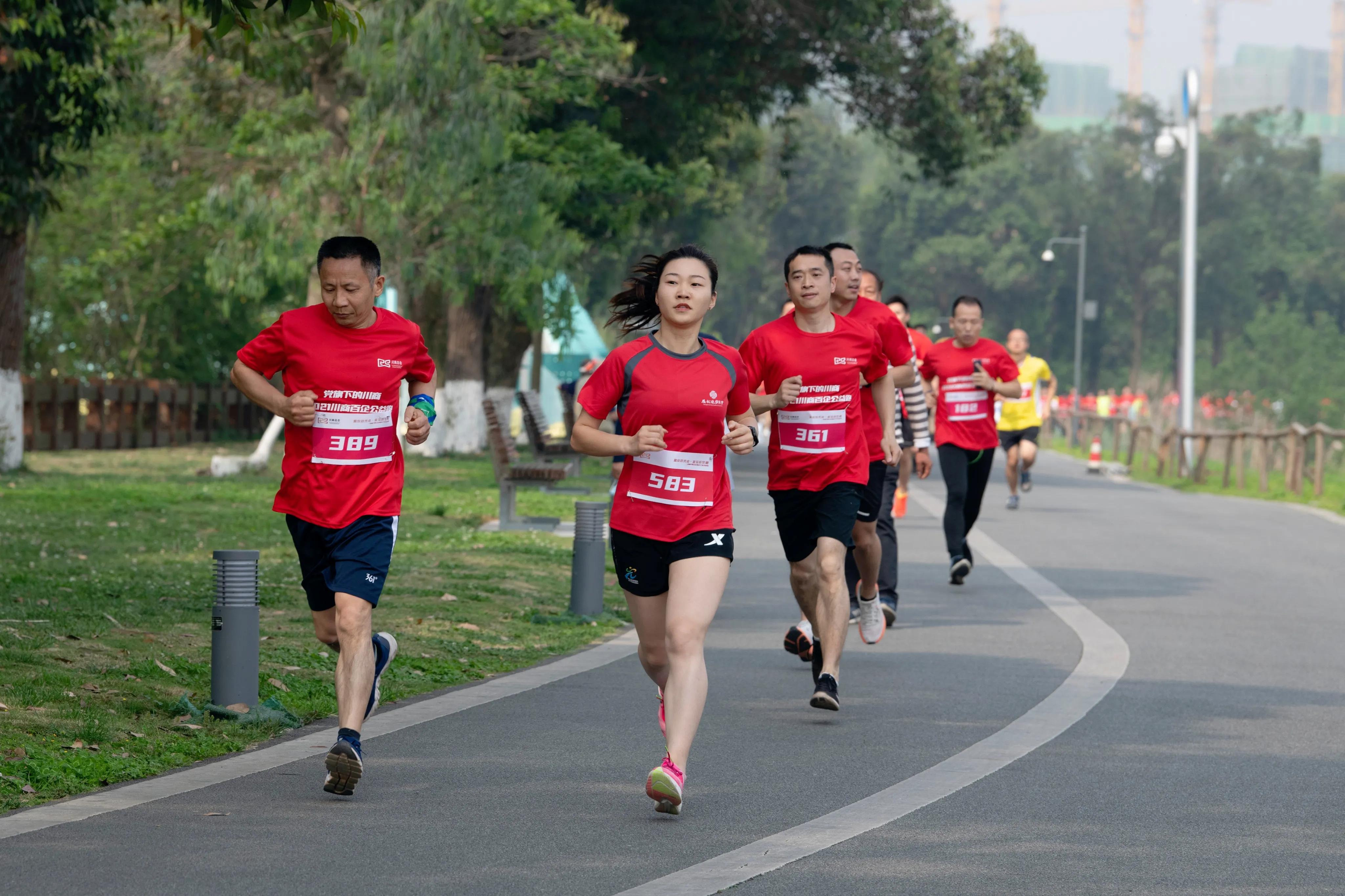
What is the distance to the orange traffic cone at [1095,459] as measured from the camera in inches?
1396

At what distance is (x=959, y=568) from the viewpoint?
1365 centimetres

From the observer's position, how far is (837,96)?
33875 millimetres

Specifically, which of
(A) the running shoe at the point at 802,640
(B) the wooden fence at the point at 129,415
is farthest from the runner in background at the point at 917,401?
(B) the wooden fence at the point at 129,415

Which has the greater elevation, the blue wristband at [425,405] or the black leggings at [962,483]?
the blue wristband at [425,405]

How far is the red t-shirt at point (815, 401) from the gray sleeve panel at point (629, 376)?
1800 millimetres

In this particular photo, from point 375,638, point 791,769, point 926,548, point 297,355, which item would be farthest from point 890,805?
point 926,548

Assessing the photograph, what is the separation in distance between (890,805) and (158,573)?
7399 millimetres

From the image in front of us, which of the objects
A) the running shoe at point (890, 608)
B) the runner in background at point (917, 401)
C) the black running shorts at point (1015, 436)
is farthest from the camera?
the black running shorts at point (1015, 436)

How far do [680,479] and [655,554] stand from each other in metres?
0.27

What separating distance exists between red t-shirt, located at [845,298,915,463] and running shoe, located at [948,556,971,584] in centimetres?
414

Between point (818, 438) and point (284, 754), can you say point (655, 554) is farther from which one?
point (818, 438)

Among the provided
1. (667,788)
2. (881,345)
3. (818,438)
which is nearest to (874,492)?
(881,345)

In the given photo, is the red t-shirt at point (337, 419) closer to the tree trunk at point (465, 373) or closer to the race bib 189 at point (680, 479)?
the race bib 189 at point (680, 479)

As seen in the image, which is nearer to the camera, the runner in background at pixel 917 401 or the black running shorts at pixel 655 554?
the black running shorts at pixel 655 554
